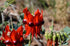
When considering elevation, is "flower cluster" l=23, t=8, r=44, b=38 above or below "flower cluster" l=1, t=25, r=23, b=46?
above

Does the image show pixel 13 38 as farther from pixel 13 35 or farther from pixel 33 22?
pixel 33 22

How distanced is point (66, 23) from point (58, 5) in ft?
1.79

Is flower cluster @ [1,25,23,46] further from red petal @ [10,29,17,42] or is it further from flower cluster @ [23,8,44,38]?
flower cluster @ [23,8,44,38]

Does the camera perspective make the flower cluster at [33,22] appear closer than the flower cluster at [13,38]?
No

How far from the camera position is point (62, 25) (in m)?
4.18

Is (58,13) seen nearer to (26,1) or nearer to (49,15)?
(49,15)

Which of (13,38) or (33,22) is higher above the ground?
(33,22)

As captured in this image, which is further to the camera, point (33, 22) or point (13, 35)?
point (33, 22)

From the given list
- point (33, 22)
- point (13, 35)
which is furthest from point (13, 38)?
point (33, 22)

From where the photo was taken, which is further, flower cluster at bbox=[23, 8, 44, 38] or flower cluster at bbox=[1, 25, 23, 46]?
flower cluster at bbox=[23, 8, 44, 38]

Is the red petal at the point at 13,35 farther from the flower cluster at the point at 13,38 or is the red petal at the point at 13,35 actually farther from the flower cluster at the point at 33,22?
the flower cluster at the point at 33,22

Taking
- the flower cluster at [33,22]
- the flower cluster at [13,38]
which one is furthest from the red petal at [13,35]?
the flower cluster at [33,22]

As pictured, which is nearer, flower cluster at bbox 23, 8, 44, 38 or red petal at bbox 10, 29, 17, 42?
red petal at bbox 10, 29, 17, 42

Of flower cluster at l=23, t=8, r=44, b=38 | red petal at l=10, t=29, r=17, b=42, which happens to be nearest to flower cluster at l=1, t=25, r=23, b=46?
red petal at l=10, t=29, r=17, b=42
